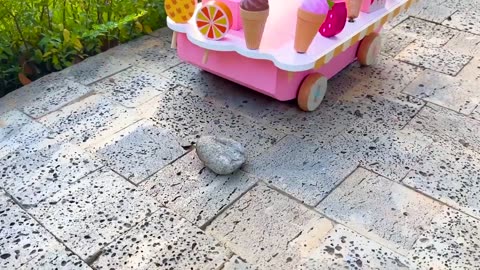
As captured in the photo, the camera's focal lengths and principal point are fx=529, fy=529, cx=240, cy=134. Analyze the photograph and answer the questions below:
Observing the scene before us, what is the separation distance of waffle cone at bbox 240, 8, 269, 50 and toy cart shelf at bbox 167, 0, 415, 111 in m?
0.03

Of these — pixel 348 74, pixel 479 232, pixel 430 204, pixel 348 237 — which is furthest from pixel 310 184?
pixel 348 74

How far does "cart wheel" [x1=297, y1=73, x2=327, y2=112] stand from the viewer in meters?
2.05

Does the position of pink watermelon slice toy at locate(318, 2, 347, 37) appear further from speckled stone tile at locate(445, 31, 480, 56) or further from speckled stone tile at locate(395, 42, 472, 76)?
speckled stone tile at locate(445, 31, 480, 56)

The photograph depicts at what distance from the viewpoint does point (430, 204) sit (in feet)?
5.55

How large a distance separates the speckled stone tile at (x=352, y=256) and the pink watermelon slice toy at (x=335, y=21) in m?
0.81

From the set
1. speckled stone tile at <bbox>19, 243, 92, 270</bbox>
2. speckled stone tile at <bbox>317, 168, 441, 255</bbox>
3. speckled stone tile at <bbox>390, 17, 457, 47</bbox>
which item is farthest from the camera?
speckled stone tile at <bbox>390, 17, 457, 47</bbox>

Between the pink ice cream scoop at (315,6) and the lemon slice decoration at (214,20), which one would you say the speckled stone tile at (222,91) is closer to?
the lemon slice decoration at (214,20)

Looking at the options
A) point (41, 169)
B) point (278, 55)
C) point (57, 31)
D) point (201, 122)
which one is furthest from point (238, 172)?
point (57, 31)

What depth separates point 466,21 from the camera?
9.49 ft

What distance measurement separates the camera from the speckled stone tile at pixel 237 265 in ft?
4.78

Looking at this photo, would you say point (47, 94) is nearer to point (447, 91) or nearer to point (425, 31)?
point (447, 91)

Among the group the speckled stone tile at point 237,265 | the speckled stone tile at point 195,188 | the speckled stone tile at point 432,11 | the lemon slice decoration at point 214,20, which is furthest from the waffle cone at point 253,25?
the speckled stone tile at point 432,11

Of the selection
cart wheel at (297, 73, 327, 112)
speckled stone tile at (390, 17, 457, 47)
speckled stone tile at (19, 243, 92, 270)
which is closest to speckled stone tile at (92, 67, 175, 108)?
cart wheel at (297, 73, 327, 112)

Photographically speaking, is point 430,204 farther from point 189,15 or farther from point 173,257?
point 189,15
